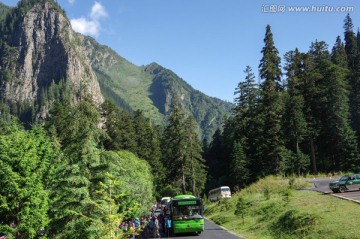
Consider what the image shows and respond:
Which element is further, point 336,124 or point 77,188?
point 336,124

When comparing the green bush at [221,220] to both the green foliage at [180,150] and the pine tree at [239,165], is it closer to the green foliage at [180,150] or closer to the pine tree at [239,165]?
the pine tree at [239,165]

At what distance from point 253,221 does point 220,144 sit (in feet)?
253

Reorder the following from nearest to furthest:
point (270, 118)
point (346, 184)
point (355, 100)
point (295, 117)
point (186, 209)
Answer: point (186, 209) → point (346, 184) → point (270, 118) → point (295, 117) → point (355, 100)

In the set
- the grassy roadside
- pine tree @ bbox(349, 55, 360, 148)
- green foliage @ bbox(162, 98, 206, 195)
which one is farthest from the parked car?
pine tree @ bbox(349, 55, 360, 148)

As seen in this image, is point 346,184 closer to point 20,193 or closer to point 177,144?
point 20,193

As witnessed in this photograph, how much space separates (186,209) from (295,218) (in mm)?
9187

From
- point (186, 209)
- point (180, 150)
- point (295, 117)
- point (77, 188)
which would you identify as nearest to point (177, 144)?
point (180, 150)

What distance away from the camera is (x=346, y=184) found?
101 ft

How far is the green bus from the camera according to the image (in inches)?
1083

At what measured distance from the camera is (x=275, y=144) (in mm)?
58031

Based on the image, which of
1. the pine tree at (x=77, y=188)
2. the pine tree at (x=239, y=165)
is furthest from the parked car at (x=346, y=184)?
the pine tree at (x=239, y=165)

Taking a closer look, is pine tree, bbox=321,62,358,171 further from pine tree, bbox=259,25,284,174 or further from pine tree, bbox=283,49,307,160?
pine tree, bbox=259,25,284,174

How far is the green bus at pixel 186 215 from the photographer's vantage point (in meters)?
27.5

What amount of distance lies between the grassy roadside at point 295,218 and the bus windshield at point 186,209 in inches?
137
